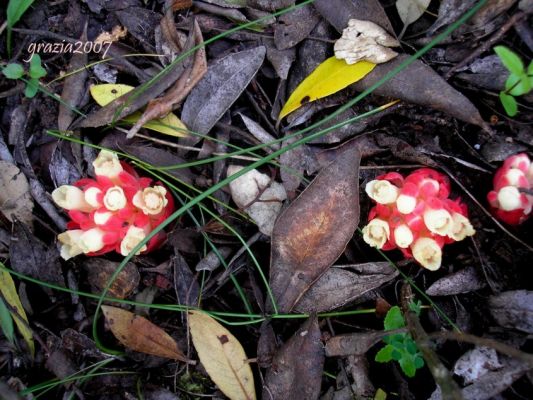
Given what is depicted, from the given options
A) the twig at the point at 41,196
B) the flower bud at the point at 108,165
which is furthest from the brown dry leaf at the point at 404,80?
the twig at the point at 41,196

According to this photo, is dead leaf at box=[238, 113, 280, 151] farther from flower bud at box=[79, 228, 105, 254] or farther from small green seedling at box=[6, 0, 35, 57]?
small green seedling at box=[6, 0, 35, 57]

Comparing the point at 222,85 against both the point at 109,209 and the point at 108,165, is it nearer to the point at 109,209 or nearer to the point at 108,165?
the point at 108,165

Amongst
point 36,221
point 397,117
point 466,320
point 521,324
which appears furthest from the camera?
point 36,221

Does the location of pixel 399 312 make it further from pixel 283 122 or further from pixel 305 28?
pixel 305 28

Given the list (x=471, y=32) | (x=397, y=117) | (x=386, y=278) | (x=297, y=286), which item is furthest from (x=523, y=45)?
(x=297, y=286)

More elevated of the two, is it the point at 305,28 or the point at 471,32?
the point at 305,28

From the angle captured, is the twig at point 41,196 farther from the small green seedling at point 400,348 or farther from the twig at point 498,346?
the twig at point 498,346

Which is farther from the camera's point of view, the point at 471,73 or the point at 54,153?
the point at 54,153
